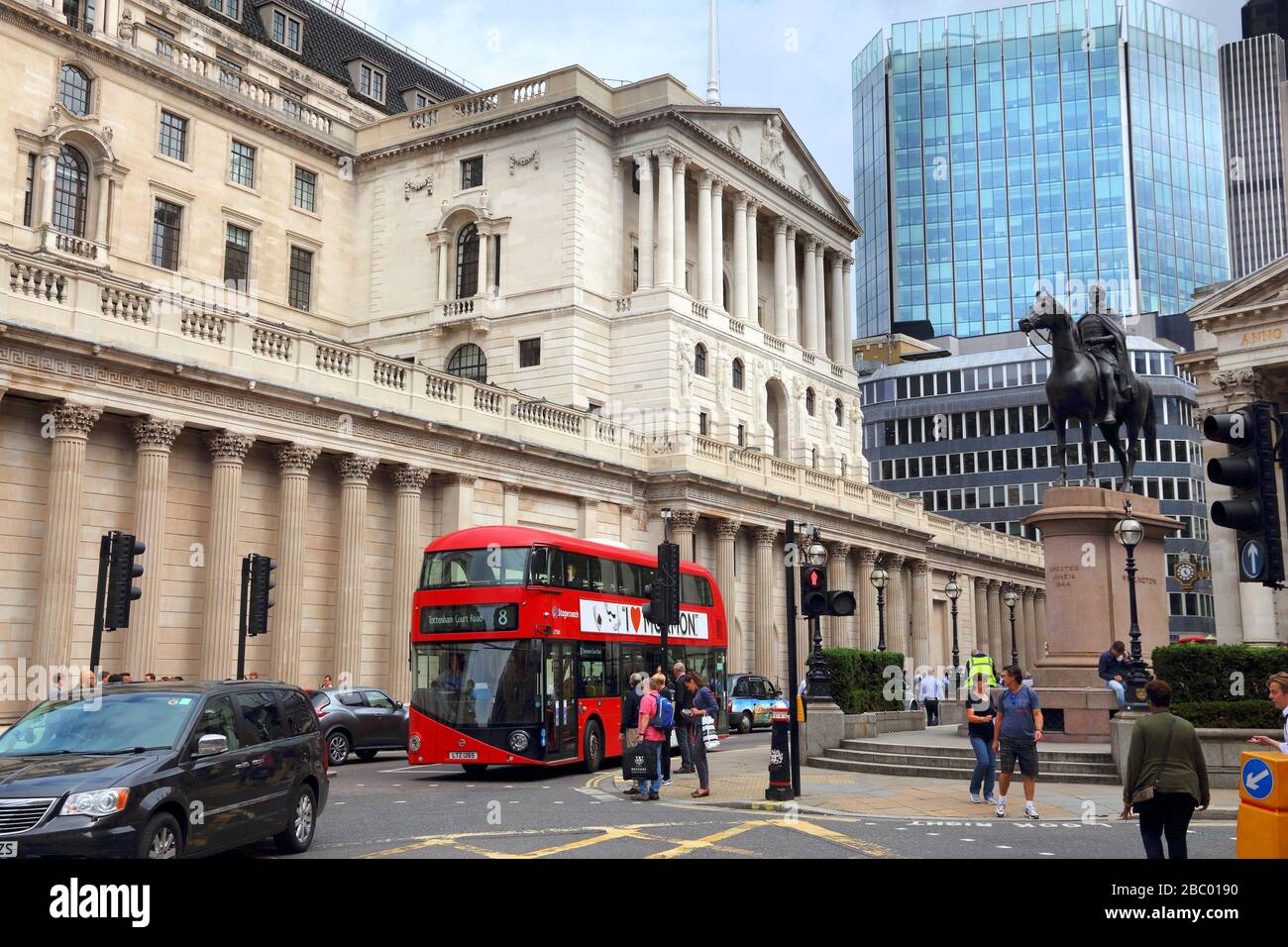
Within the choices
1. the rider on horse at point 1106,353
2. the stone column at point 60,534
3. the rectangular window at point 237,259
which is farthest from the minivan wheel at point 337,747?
the rectangular window at point 237,259

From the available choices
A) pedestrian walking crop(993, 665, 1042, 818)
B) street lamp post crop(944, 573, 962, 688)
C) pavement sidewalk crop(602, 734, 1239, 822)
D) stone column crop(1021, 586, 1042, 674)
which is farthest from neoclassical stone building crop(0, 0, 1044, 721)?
pedestrian walking crop(993, 665, 1042, 818)

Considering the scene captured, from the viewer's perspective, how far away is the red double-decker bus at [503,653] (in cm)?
2411

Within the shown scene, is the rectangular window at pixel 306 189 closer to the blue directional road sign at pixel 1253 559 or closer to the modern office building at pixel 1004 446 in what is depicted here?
the blue directional road sign at pixel 1253 559

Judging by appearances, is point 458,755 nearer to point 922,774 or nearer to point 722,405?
point 922,774

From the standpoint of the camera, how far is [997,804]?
1712 centimetres

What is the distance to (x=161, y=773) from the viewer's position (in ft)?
37.2

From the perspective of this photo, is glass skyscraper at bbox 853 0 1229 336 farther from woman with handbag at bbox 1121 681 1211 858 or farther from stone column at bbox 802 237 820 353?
woman with handbag at bbox 1121 681 1211 858

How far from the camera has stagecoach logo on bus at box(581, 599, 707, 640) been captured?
26475mm

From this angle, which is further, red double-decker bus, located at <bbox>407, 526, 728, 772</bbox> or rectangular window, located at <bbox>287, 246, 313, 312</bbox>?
rectangular window, located at <bbox>287, 246, 313, 312</bbox>

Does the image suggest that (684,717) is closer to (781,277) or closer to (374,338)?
(374,338)

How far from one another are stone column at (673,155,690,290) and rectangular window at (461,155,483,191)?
8.55 metres

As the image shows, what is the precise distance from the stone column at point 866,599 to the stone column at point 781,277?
11792 mm

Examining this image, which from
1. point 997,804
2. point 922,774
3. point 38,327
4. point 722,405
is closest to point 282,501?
point 38,327
